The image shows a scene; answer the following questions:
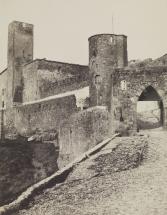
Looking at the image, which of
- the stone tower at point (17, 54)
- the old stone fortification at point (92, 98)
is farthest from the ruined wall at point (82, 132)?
the stone tower at point (17, 54)

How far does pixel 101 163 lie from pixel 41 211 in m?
3.35

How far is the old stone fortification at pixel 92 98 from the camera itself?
20859 mm

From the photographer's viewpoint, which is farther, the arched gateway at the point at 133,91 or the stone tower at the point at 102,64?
the stone tower at the point at 102,64

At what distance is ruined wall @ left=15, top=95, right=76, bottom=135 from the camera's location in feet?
90.3

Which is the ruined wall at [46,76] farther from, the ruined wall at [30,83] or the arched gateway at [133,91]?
the arched gateway at [133,91]

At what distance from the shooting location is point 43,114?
3022 centimetres

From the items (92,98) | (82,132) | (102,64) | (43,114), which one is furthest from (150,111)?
(43,114)

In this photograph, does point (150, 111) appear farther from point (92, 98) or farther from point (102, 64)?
point (102, 64)

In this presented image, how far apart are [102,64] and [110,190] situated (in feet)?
40.4

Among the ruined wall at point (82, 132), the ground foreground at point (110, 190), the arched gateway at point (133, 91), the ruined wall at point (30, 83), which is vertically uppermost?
the ruined wall at point (30, 83)

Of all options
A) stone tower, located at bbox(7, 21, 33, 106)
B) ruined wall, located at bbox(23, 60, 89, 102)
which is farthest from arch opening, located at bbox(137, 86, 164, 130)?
stone tower, located at bbox(7, 21, 33, 106)

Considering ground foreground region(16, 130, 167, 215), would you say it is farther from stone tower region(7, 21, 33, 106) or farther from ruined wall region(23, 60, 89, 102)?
stone tower region(7, 21, 33, 106)

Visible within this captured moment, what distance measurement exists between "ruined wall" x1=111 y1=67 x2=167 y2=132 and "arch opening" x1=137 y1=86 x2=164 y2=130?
0.36 metres

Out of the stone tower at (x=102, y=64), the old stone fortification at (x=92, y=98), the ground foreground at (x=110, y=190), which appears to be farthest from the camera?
the stone tower at (x=102, y=64)
